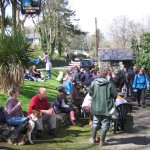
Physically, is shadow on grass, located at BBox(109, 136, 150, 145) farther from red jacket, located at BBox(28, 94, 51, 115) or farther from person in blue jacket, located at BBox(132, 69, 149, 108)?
person in blue jacket, located at BBox(132, 69, 149, 108)

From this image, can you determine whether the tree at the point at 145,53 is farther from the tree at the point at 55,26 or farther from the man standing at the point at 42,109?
the tree at the point at 55,26

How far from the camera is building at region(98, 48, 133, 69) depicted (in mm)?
40881

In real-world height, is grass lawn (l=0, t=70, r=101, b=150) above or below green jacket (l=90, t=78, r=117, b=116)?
below

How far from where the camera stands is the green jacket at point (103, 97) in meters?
7.90

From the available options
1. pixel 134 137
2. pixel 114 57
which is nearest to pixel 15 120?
pixel 134 137

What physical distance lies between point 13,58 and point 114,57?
30.8 meters

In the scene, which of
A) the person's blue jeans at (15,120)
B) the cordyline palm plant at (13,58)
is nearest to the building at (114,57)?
the cordyline palm plant at (13,58)

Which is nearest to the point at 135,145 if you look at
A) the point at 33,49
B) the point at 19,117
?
the point at 19,117

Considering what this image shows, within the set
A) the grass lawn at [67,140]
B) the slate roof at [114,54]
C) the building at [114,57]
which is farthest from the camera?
the slate roof at [114,54]

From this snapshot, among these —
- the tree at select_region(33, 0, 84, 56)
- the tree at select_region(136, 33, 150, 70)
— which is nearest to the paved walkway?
the tree at select_region(136, 33, 150, 70)

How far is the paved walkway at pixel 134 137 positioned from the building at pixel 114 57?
95.3 feet

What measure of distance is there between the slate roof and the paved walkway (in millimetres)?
29406

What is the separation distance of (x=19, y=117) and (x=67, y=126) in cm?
248

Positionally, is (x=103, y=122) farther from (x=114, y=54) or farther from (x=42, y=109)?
(x=114, y=54)
